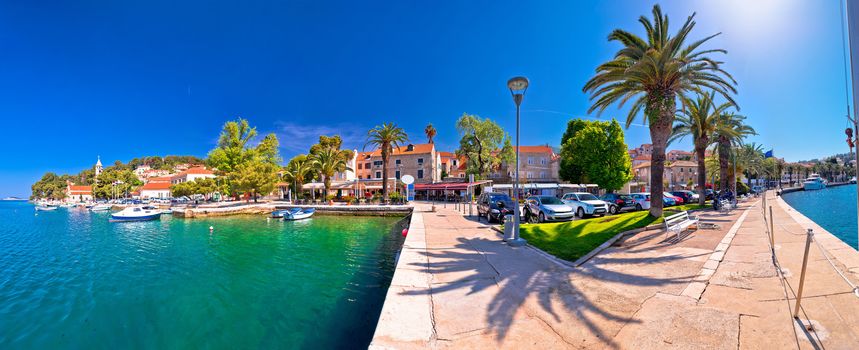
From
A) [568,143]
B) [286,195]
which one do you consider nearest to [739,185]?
[568,143]

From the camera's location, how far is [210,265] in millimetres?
13359

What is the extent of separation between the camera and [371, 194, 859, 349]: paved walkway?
12.7 ft

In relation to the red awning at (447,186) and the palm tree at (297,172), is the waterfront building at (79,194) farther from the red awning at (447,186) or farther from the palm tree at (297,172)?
the red awning at (447,186)

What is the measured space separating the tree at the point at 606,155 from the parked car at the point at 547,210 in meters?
23.4

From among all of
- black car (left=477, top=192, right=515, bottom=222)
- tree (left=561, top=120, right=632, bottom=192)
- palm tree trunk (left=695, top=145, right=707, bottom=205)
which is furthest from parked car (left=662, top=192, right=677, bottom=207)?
black car (left=477, top=192, right=515, bottom=222)

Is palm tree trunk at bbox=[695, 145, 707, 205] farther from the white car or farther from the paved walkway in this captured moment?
the paved walkway

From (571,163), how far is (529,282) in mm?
38409

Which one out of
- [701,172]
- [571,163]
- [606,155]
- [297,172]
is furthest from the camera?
[297,172]

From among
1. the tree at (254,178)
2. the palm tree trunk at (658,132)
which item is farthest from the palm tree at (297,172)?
the palm tree trunk at (658,132)

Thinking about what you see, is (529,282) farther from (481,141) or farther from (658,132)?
(481,141)

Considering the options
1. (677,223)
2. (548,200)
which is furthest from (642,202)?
(677,223)

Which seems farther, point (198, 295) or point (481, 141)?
point (481, 141)

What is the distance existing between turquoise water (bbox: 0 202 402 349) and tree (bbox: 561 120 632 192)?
98.0 ft

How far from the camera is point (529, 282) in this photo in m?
6.34
